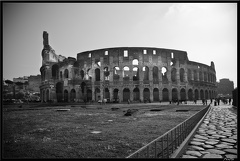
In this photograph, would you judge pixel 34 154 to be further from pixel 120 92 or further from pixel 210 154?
pixel 120 92

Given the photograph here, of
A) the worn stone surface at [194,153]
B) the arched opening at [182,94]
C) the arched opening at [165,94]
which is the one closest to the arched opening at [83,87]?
the arched opening at [165,94]

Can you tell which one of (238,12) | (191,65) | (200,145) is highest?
(191,65)

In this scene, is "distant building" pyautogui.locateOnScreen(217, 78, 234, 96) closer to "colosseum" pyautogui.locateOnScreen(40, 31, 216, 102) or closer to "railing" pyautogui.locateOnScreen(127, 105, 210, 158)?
"colosseum" pyautogui.locateOnScreen(40, 31, 216, 102)

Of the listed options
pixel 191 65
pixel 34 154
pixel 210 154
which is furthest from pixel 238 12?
pixel 191 65

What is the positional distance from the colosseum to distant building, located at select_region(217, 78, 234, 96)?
99.2 feet

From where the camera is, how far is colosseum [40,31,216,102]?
28078mm

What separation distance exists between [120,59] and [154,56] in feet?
22.4

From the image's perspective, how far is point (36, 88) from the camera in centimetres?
4303

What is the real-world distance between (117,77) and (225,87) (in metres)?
45.6

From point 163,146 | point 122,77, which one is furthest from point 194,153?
point 122,77

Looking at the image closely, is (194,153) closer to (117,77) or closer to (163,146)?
(163,146)

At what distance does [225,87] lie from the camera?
54.1 meters

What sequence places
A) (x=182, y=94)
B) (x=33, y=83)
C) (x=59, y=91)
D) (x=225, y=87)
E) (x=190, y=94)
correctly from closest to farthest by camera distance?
(x=59, y=91)
(x=182, y=94)
(x=190, y=94)
(x=33, y=83)
(x=225, y=87)

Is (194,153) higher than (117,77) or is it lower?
lower
